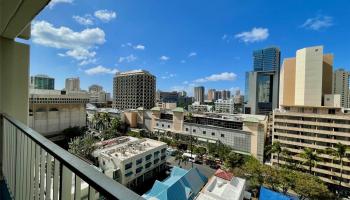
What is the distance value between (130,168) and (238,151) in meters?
9.61

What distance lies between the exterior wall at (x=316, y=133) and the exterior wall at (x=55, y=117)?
21.0m

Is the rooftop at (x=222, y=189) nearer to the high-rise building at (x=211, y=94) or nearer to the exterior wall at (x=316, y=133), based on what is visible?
the exterior wall at (x=316, y=133)

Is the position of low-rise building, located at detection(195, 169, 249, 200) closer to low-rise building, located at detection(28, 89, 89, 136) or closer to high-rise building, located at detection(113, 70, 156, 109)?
low-rise building, located at detection(28, 89, 89, 136)

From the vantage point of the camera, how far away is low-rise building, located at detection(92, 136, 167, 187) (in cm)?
989

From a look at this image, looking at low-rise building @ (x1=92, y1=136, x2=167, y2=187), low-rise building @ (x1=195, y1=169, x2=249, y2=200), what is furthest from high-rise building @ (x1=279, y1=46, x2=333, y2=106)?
low-rise building @ (x1=92, y1=136, x2=167, y2=187)

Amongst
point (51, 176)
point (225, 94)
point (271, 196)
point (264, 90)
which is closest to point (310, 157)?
point (271, 196)

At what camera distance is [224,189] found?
814cm

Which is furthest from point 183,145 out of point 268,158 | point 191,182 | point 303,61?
point 303,61

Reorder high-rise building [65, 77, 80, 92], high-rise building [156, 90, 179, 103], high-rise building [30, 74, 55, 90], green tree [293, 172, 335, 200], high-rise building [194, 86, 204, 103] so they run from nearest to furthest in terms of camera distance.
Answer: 1. green tree [293, 172, 335, 200]
2. high-rise building [30, 74, 55, 90]
3. high-rise building [65, 77, 80, 92]
4. high-rise building [156, 90, 179, 103]
5. high-rise building [194, 86, 204, 103]

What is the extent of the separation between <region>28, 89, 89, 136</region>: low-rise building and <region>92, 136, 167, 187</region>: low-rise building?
9330 mm

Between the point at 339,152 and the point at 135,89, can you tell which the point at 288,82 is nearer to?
the point at 339,152

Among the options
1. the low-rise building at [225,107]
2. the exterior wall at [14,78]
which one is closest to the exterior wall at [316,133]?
the exterior wall at [14,78]

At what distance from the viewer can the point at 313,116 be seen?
1257cm

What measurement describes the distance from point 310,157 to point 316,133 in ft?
5.93
